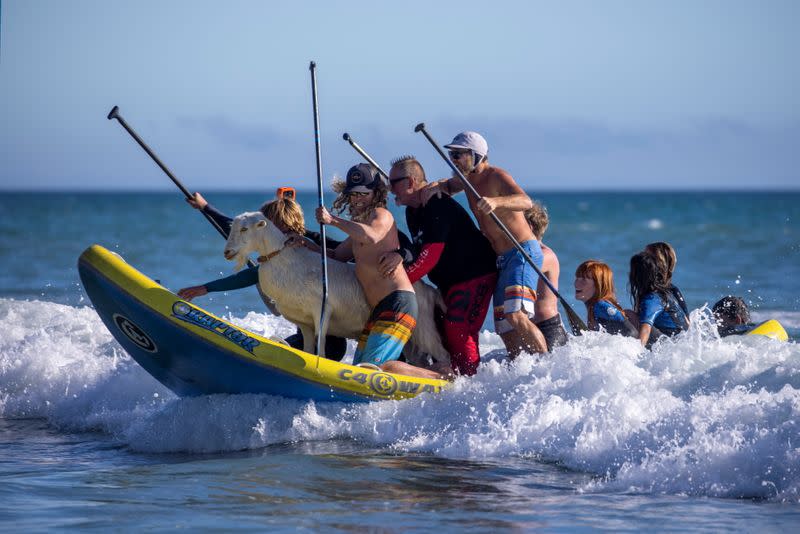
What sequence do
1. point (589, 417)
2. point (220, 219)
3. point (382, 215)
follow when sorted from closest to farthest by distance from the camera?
point (589, 417)
point (382, 215)
point (220, 219)

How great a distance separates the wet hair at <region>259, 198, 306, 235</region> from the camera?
7426 millimetres

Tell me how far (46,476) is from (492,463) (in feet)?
8.54

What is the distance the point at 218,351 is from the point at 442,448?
1.51m

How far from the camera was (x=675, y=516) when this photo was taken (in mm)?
5707

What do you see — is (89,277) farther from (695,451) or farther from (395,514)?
(695,451)

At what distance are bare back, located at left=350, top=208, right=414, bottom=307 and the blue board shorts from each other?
61 cm

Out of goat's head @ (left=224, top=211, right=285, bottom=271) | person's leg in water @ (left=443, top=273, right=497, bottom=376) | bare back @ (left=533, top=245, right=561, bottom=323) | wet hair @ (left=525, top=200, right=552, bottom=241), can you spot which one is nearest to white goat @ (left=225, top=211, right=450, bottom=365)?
goat's head @ (left=224, top=211, right=285, bottom=271)

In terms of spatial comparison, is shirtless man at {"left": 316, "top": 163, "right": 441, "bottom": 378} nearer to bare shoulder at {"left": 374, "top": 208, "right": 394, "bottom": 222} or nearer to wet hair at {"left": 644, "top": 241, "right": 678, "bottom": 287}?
bare shoulder at {"left": 374, "top": 208, "right": 394, "bottom": 222}

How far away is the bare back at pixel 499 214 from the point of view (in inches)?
296

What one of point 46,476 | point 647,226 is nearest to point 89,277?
point 46,476

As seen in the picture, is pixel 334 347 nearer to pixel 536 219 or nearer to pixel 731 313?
pixel 536 219

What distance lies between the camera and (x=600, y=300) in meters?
8.36

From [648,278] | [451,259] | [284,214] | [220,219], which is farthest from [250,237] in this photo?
[648,278]

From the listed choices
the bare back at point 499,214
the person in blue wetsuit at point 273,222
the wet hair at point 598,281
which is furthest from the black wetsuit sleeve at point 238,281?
the wet hair at point 598,281
